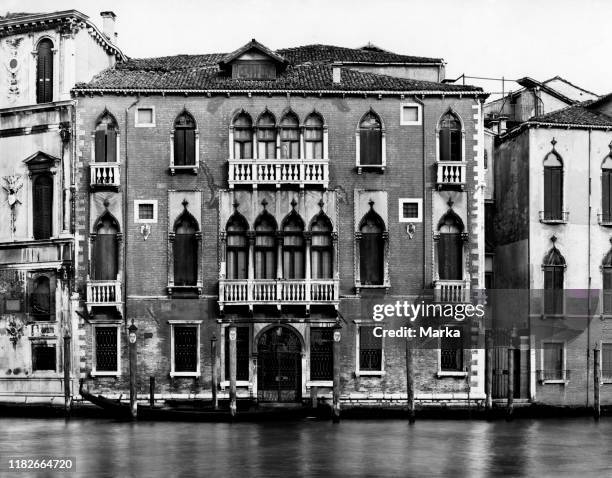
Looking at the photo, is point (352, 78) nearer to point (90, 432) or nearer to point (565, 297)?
point (565, 297)

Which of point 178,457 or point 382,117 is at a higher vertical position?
point 382,117

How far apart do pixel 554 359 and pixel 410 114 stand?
313 inches

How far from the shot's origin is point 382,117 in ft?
119

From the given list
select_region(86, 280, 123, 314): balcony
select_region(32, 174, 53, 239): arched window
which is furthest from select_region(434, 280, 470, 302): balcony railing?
select_region(32, 174, 53, 239): arched window

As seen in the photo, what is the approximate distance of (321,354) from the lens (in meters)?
35.8

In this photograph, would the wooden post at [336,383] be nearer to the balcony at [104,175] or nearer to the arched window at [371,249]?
the arched window at [371,249]

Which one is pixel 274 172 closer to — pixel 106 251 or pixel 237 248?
pixel 237 248

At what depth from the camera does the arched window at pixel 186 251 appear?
35.9 metres

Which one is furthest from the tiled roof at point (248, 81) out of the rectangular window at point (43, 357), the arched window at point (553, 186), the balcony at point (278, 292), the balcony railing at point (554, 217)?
the rectangular window at point (43, 357)

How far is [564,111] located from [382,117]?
5.97 meters

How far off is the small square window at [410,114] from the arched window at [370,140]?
66 centimetres

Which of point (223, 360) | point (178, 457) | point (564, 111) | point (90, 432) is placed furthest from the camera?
point (564, 111)

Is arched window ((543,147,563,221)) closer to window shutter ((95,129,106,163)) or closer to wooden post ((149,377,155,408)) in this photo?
wooden post ((149,377,155,408))

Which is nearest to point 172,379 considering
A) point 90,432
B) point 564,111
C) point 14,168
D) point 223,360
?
point 223,360
